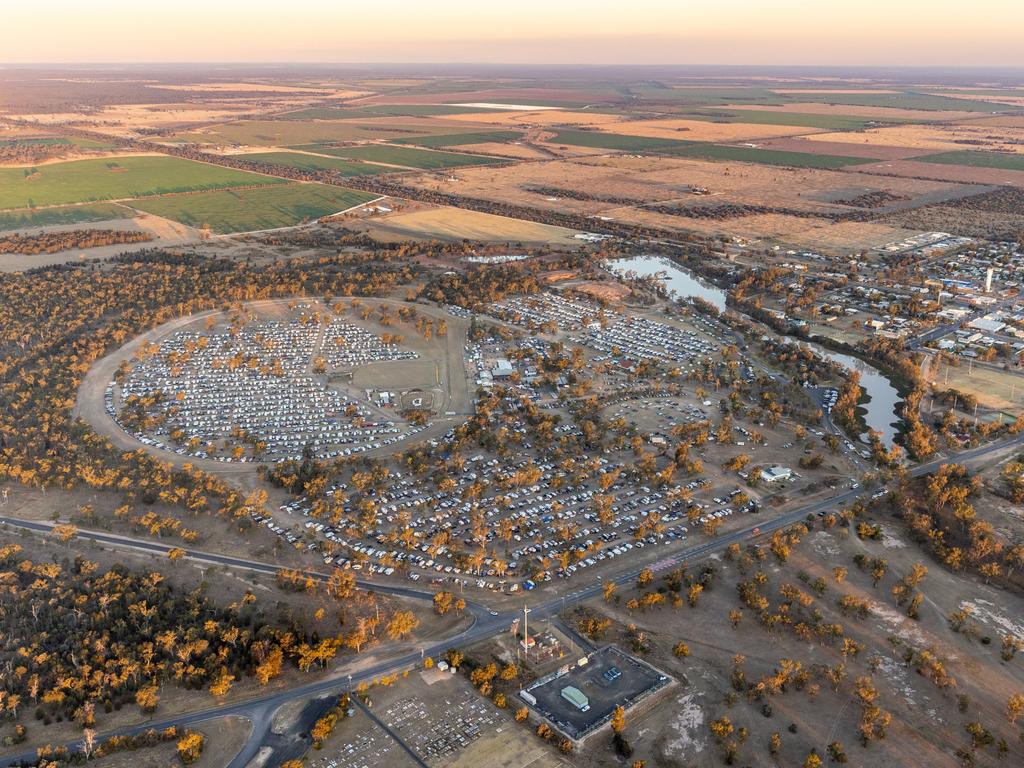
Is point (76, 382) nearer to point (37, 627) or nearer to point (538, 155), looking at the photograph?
point (37, 627)

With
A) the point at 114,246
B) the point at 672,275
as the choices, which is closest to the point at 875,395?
the point at 672,275

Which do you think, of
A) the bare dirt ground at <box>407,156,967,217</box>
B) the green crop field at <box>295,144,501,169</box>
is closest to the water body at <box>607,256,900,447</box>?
the bare dirt ground at <box>407,156,967,217</box>

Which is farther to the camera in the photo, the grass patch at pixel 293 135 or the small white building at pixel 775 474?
the grass patch at pixel 293 135

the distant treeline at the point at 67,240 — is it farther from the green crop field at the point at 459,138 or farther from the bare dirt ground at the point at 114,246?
the green crop field at the point at 459,138

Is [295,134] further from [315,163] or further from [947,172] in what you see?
[947,172]

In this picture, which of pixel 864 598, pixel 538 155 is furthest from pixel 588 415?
pixel 538 155

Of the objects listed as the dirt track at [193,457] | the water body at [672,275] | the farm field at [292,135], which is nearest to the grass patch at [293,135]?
the farm field at [292,135]
